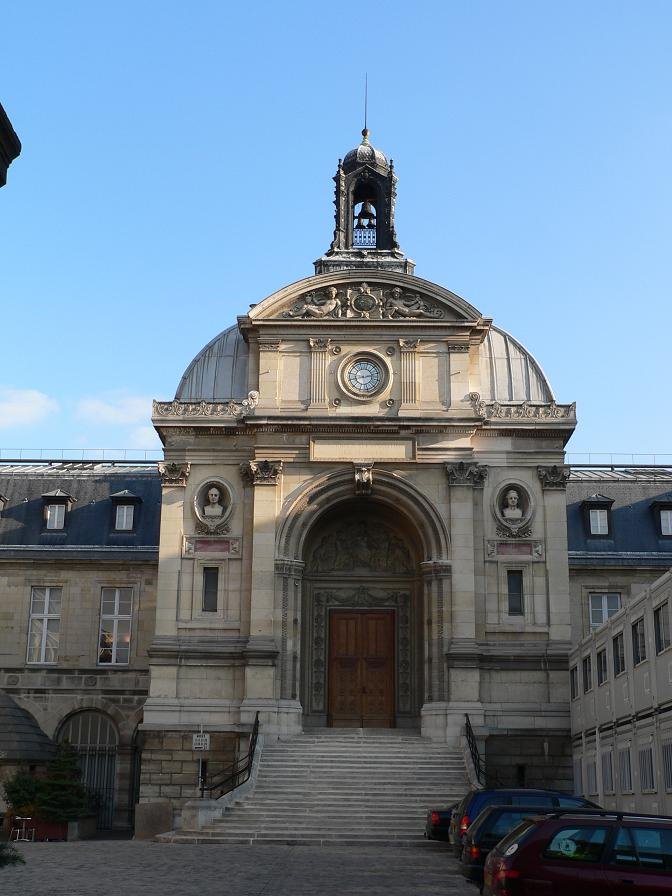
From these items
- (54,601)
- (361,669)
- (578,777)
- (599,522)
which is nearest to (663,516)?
(599,522)

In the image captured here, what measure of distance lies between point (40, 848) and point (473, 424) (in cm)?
1835

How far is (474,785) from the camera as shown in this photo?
33344mm

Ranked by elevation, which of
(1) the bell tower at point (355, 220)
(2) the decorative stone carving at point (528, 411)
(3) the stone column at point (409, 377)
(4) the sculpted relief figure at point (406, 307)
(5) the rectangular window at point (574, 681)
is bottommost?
(5) the rectangular window at point (574, 681)

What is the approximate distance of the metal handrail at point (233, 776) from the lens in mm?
34525

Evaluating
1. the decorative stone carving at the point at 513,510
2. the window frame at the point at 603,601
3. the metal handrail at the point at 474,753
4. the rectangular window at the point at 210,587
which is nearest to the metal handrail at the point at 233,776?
the rectangular window at the point at 210,587

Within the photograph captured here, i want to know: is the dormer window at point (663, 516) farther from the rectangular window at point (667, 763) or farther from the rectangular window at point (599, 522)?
the rectangular window at point (667, 763)

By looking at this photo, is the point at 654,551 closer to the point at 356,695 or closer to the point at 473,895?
the point at 356,695

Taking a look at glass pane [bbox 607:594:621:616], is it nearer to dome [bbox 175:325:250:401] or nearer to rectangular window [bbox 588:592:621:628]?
rectangular window [bbox 588:592:621:628]

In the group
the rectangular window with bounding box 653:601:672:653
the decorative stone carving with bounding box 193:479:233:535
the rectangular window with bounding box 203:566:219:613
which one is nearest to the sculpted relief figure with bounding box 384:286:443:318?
→ the decorative stone carving with bounding box 193:479:233:535

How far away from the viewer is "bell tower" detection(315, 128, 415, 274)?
45406mm

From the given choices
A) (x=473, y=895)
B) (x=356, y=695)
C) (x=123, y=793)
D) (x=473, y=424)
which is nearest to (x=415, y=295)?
(x=473, y=424)

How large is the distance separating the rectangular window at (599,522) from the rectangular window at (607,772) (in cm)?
1715

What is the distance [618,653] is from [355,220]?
71.5 ft

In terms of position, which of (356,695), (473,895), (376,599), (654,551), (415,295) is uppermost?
(415,295)
